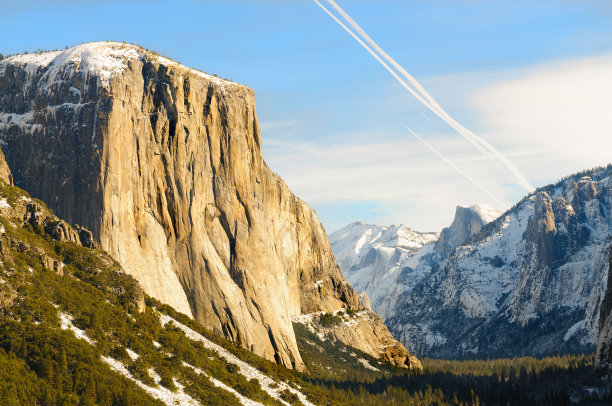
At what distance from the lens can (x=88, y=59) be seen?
178625 mm

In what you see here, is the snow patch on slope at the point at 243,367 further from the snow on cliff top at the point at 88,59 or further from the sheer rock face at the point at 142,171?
the snow on cliff top at the point at 88,59

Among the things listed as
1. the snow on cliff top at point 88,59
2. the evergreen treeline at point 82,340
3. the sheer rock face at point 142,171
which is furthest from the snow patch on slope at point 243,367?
the snow on cliff top at point 88,59

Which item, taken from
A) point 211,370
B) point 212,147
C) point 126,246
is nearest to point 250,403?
point 211,370

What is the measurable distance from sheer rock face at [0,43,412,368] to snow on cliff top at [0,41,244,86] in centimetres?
28

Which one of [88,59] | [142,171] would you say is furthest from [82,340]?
[88,59]

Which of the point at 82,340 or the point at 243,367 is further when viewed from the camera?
the point at 243,367

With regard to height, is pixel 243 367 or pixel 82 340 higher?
pixel 82 340

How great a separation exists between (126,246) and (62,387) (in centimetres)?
5427

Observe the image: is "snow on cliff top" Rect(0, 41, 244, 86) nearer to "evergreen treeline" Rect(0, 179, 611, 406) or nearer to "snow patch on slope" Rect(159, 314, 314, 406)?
"evergreen treeline" Rect(0, 179, 611, 406)

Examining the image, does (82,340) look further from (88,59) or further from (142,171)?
(88,59)

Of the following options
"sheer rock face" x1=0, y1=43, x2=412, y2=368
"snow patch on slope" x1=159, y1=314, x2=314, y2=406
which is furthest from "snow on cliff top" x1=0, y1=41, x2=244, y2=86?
"snow patch on slope" x1=159, y1=314, x2=314, y2=406

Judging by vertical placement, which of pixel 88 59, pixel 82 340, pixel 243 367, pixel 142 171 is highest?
pixel 88 59

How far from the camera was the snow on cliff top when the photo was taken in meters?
176

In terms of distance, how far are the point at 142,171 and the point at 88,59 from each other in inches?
1033
